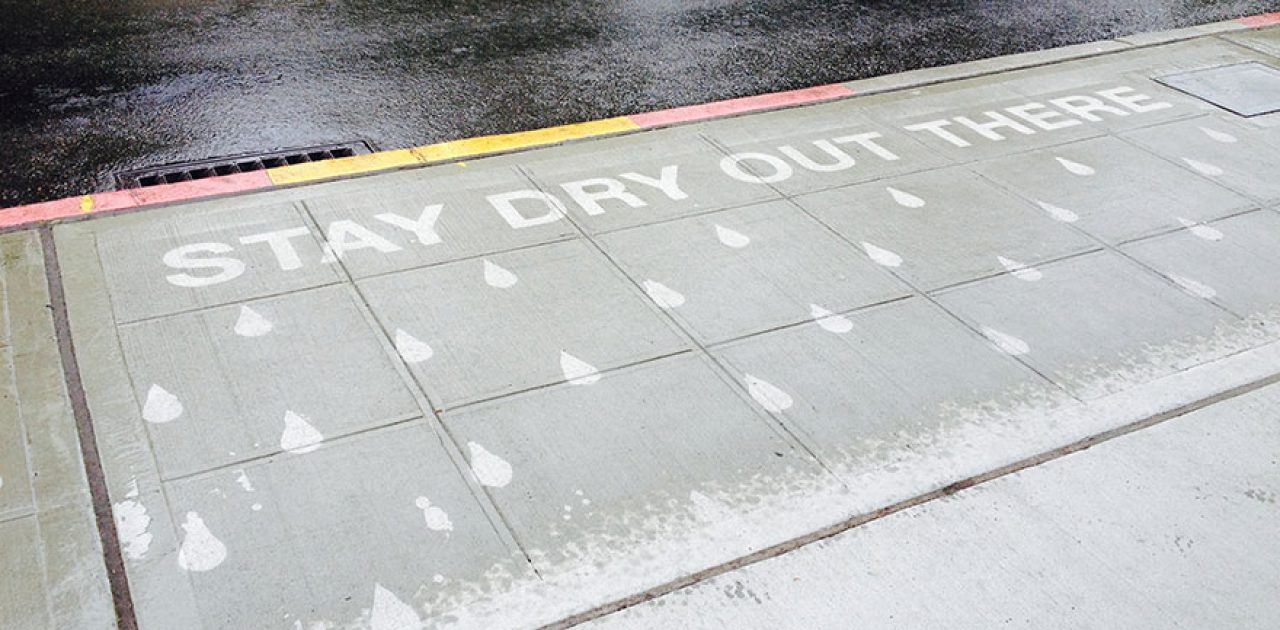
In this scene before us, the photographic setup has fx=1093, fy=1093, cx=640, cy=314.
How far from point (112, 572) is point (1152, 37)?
844 cm

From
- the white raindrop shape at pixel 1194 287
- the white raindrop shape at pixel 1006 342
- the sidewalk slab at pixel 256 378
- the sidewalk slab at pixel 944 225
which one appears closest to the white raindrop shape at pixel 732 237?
the sidewalk slab at pixel 944 225

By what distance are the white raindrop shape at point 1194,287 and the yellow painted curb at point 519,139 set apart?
10.0ft

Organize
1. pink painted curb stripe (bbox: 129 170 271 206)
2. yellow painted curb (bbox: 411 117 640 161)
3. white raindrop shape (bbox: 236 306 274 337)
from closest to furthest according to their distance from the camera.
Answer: white raindrop shape (bbox: 236 306 274 337) < pink painted curb stripe (bbox: 129 170 271 206) < yellow painted curb (bbox: 411 117 640 161)

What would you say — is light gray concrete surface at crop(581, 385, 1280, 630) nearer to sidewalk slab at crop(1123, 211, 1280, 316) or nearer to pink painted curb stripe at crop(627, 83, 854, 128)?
sidewalk slab at crop(1123, 211, 1280, 316)

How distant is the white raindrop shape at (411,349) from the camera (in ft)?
14.2

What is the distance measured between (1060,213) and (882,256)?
1.19m

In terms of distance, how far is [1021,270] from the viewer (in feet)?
17.1

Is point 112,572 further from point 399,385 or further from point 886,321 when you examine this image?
point 886,321

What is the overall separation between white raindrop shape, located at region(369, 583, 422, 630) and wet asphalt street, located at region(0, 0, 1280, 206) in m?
3.43

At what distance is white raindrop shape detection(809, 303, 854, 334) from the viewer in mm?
4684

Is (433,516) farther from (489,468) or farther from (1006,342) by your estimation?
(1006,342)

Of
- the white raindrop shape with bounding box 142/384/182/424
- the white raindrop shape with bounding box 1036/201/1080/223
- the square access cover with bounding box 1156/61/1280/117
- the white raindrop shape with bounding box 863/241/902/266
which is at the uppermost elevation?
the square access cover with bounding box 1156/61/1280/117

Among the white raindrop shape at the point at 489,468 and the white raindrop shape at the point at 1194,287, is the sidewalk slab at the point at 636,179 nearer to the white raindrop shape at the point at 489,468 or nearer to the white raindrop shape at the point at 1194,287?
the white raindrop shape at the point at 489,468

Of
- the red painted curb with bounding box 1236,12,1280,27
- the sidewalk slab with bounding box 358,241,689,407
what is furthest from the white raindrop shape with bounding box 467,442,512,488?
the red painted curb with bounding box 1236,12,1280,27
